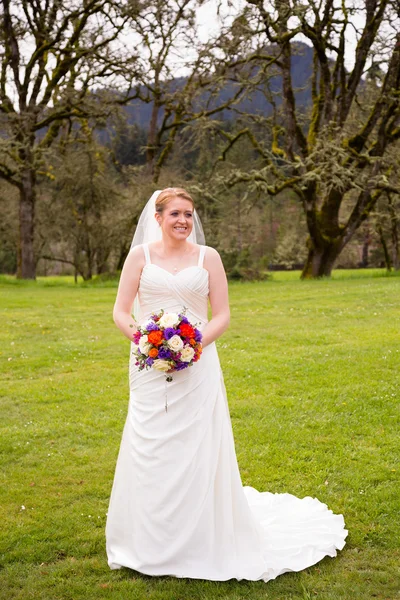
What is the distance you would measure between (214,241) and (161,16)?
11373 mm

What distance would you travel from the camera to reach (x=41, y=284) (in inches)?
1081

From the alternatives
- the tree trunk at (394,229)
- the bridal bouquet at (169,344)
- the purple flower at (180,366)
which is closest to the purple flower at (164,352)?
the bridal bouquet at (169,344)

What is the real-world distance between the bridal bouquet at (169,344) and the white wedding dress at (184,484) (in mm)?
368

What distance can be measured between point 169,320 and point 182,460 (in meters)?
1.12

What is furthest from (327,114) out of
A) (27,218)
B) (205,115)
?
(27,218)

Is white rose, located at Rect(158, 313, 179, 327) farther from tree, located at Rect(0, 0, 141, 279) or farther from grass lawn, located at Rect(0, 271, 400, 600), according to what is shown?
tree, located at Rect(0, 0, 141, 279)

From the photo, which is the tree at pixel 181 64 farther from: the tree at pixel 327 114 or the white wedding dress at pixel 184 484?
the white wedding dress at pixel 184 484

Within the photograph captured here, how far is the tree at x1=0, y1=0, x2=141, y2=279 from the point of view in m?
26.6

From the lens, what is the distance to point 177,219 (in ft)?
16.0

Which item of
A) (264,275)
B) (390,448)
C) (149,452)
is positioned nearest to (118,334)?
(390,448)

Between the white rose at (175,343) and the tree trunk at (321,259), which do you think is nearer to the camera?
the white rose at (175,343)

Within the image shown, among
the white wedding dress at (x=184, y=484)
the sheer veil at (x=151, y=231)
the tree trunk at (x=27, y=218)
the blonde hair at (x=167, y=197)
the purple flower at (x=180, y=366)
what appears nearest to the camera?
the purple flower at (x=180, y=366)

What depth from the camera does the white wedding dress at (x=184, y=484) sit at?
4.69 metres

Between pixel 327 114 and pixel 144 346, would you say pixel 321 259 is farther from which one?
pixel 144 346
